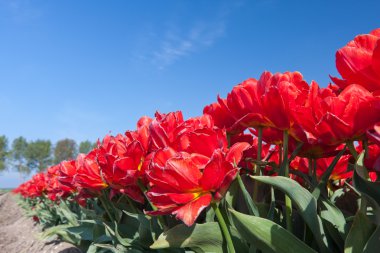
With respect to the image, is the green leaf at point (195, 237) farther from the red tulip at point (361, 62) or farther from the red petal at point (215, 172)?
the red tulip at point (361, 62)

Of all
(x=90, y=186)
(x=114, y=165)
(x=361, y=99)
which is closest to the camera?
(x=361, y=99)

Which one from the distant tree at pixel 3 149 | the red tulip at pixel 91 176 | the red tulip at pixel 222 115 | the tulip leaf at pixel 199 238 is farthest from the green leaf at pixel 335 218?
the distant tree at pixel 3 149

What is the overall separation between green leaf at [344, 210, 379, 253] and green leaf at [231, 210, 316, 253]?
8 centimetres

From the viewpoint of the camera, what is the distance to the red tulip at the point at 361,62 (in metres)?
0.87

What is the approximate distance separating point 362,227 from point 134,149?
28.5 inches

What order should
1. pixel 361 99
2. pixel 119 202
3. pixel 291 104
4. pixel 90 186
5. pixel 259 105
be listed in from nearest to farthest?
pixel 361 99
pixel 291 104
pixel 259 105
pixel 90 186
pixel 119 202

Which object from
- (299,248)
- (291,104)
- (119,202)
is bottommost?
(299,248)

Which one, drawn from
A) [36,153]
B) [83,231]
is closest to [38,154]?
[36,153]

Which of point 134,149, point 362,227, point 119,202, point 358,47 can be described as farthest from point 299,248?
point 119,202

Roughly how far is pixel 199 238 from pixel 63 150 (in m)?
76.6

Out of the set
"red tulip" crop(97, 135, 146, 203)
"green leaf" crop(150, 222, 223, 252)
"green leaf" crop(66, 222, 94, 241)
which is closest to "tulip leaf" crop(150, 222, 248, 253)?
"green leaf" crop(150, 222, 223, 252)

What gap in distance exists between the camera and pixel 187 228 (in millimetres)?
1070

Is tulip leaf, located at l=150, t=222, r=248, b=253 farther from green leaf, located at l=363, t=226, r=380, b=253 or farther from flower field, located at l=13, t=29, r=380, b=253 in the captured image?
green leaf, located at l=363, t=226, r=380, b=253

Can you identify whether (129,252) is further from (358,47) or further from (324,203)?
(358,47)
